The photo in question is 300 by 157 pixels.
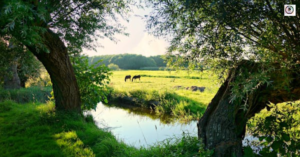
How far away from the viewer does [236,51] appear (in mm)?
3416

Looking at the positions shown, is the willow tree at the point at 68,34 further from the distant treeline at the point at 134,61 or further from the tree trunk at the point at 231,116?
the distant treeline at the point at 134,61

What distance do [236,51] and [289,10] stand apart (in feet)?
3.24

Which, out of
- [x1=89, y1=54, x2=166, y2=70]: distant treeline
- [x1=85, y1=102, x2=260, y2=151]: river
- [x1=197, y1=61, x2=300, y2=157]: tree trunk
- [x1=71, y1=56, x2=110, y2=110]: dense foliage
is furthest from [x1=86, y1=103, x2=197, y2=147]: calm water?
[x1=89, y1=54, x2=166, y2=70]: distant treeline

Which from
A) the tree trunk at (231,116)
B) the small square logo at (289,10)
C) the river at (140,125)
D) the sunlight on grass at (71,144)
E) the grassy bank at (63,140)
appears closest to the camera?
the small square logo at (289,10)

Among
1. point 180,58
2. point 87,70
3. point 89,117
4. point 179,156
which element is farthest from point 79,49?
point 179,156

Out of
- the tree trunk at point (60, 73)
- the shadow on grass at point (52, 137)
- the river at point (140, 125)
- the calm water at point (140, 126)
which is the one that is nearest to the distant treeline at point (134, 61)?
the river at point (140, 125)

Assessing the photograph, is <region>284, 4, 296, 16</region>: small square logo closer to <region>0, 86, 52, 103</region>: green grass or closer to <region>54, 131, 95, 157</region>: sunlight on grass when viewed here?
<region>54, 131, 95, 157</region>: sunlight on grass

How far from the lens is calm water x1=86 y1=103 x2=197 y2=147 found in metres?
8.38

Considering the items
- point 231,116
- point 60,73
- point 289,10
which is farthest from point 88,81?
point 289,10

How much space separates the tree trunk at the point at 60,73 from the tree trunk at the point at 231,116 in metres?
4.68

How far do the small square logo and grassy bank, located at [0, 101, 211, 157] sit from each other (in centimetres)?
236

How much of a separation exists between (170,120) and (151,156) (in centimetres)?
671

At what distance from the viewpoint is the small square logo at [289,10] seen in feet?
8.17

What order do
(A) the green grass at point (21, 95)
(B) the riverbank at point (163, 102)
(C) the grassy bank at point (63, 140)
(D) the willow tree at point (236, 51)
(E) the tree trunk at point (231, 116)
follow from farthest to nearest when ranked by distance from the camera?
(B) the riverbank at point (163, 102)
(A) the green grass at point (21, 95)
(C) the grassy bank at point (63, 140)
(E) the tree trunk at point (231, 116)
(D) the willow tree at point (236, 51)
